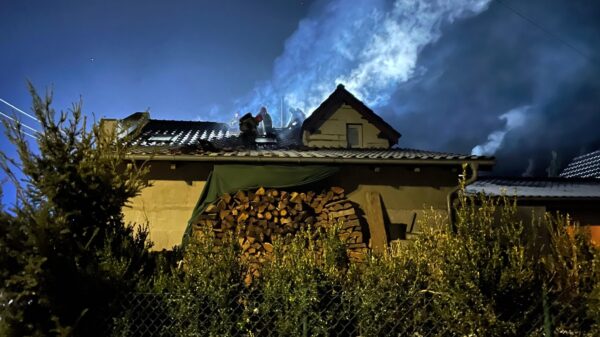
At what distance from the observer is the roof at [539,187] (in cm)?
1099

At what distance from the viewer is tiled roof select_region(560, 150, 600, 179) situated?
1678 centimetres

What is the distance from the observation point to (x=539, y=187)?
40.8ft

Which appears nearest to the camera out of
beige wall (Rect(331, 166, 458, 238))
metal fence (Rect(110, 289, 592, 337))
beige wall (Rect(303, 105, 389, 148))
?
metal fence (Rect(110, 289, 592, 337))

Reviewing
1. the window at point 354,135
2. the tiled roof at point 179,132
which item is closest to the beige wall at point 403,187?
the window at point 354,135

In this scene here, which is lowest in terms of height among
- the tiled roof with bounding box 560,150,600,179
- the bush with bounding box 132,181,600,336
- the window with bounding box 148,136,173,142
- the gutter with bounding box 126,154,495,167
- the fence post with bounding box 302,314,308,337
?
the fence post with bounding box 302,314,308,337

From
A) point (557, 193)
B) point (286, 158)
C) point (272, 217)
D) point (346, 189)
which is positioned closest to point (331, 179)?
point (346, 189)

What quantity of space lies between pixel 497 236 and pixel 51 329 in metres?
3.92

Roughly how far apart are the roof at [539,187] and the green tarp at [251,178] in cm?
490

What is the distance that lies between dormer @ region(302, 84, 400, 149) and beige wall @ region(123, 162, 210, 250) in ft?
15.6

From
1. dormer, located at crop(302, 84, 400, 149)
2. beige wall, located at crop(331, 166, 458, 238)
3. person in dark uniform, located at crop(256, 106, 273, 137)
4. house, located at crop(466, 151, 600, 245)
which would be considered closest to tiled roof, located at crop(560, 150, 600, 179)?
house, located at crop(466, 151, 600, 245)

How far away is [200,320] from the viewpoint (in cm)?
378

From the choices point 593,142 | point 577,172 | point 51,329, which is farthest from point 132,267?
point 593,142

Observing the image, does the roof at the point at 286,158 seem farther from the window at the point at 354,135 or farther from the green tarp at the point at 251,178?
the window at the point at 354,135

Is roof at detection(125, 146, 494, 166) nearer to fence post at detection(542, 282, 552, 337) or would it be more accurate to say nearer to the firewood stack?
the firewood stack
